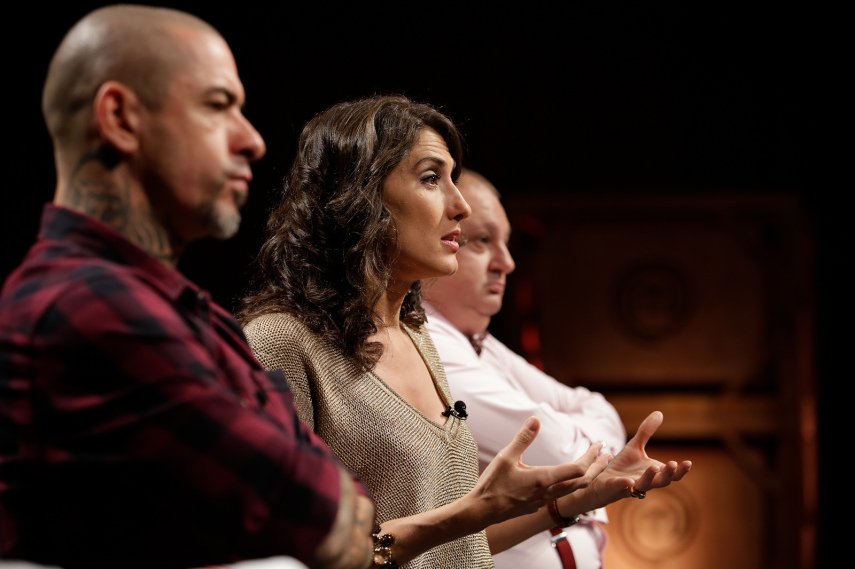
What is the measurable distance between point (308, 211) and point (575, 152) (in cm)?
254

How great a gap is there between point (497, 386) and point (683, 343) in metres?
2.58

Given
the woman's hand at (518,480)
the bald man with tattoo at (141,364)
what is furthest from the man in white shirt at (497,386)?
the bald man with tattoo at (141,364)

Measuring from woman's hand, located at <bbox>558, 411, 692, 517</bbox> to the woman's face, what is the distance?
0.50 m

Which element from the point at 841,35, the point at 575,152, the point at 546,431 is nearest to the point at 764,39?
the point at 841,35

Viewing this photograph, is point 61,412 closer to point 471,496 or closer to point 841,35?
point 471,496

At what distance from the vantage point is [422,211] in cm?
161

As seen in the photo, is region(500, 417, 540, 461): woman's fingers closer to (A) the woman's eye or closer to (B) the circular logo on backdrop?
(A) the woman's eye

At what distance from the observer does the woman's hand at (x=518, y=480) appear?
1222 mm

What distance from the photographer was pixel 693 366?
14.2 feet

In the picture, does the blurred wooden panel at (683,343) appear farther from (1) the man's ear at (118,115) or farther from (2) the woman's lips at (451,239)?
(1) the man's ear at (118,115)

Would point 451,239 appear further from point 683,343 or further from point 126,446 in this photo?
point 683,343

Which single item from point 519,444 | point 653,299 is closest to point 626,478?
point 519,444

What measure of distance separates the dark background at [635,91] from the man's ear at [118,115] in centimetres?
291

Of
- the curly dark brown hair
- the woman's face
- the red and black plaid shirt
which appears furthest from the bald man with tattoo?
the woman's face
